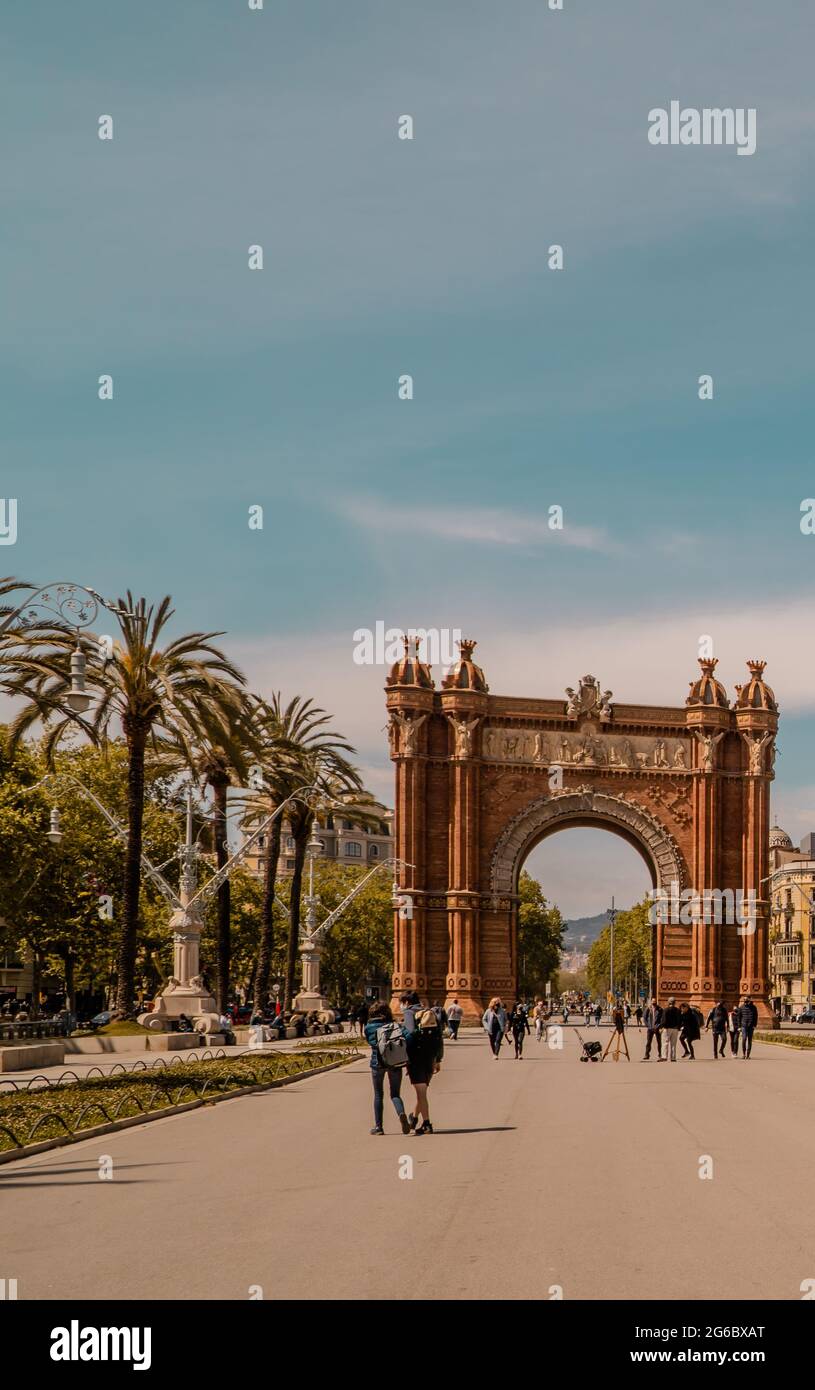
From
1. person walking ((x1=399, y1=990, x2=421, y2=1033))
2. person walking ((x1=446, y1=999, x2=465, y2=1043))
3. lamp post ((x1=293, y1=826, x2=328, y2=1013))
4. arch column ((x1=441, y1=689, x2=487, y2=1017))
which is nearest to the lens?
person walking ((x1=399, y1=990, x2=421, y2=1033))

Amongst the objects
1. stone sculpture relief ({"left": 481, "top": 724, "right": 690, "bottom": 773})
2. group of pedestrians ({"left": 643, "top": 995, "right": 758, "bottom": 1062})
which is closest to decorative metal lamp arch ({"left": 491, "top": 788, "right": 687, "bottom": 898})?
stone sculpture relief ({"left": 481, "top": 724, "right": 690, "bottom": 773})

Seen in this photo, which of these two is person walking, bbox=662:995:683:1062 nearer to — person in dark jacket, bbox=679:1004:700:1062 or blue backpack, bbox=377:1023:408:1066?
person in dark jacket, bbox=679:1004:700:1062

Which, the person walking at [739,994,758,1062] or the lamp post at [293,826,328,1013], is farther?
the lamp post at [293,826,328,1013]

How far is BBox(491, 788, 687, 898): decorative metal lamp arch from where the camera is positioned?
2817 inches

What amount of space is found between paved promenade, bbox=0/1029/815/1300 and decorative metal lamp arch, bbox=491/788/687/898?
48068 mm

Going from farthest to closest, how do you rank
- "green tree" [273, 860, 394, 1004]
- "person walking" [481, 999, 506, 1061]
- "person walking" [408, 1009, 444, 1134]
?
"green tree" [273, 860, 394, 1004]
"person walking" [481, 999, 506, 1061]
"person walking" [408, 1009, 444, 1134]

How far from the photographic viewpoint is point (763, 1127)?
2020cm

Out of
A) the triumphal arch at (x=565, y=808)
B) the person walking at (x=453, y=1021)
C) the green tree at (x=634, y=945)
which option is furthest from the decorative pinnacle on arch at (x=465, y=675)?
the green tree at (x=634, y=945)

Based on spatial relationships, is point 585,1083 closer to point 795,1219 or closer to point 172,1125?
point 172,1125

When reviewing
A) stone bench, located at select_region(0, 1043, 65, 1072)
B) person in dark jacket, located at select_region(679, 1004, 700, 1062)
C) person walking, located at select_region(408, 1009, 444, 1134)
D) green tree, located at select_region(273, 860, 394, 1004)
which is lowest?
green tree, located at select_region(273, 860, 394, 1004)
